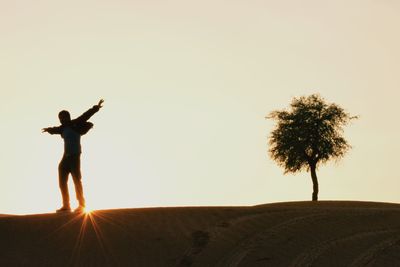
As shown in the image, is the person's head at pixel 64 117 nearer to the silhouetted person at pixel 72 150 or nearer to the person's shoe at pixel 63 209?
the silhouetted person at pixel 72 150

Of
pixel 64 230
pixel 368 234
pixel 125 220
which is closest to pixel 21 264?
pixel 64 230

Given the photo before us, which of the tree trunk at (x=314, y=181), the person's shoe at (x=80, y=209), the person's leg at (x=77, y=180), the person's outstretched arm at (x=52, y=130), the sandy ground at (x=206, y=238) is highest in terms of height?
the tree trunk at (x=314, y=181)

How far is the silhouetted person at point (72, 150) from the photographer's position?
2069 cm

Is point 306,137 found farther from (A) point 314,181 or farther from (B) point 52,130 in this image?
(B) point 52,130

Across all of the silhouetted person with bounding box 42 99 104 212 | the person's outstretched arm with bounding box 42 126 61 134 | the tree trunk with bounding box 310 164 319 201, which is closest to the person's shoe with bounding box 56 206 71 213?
the silhouetted person with bounding box 42 99 104 212

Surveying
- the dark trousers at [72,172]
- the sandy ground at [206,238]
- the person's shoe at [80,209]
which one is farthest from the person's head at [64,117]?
the sandy ground at [206,238]

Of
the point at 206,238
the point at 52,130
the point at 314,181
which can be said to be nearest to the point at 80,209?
the point at 52,130

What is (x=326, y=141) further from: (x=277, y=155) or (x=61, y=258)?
(x=61, y=258)

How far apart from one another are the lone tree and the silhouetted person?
1571 inches

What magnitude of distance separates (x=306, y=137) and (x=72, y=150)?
41.4 metres

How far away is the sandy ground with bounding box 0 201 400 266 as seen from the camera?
1658 centimetres

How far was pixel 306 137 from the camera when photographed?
199ft

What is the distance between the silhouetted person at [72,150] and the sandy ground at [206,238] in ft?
2.26

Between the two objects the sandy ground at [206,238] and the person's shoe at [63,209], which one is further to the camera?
the person's shoe at [63,209]
